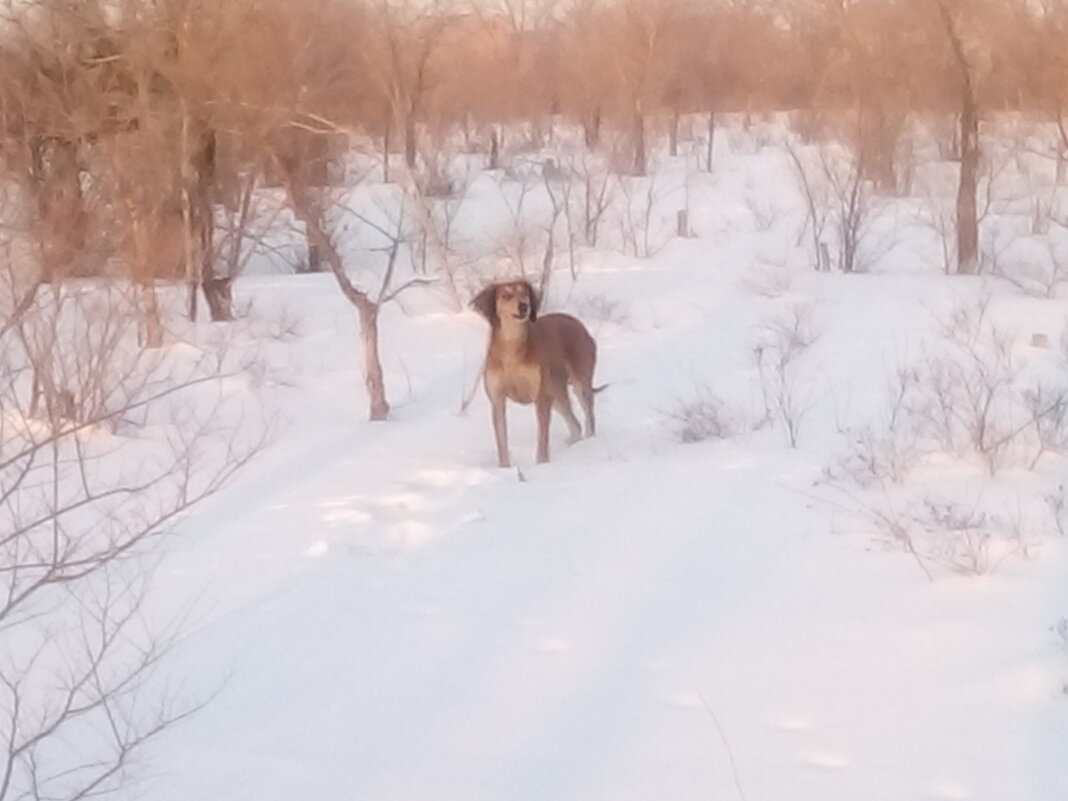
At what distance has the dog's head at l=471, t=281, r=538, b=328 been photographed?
9938 mm

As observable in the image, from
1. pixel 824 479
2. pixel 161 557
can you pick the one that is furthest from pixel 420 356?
pixel 161 557

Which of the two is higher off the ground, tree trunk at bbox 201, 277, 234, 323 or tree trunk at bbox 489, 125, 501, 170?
tree trunk at bbox 489, 125, 501, 170

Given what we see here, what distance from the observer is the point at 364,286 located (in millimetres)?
19938

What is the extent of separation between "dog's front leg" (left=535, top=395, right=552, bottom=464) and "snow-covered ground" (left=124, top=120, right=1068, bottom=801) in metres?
0.17

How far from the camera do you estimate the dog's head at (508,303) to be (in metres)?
9.94

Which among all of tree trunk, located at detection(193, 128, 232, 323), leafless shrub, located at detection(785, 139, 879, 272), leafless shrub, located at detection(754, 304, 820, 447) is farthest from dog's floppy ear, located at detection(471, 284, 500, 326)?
leafless shrub, located at detection(785, 139, 879, 272)

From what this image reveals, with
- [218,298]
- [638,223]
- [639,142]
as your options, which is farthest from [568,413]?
[639,142]

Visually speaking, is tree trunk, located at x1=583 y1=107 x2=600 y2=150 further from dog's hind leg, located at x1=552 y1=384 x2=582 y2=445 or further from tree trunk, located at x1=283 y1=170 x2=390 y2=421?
dog's hind leg, located at x1=552 y1=384 x2=582 y2=445

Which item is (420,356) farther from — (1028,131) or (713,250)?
(1028,131)

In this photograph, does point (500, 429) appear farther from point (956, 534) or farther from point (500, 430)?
point (956, 534)

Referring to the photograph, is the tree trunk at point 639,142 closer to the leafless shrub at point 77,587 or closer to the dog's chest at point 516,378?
the dog's chest at point 516,378

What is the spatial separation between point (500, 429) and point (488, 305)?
0.95m

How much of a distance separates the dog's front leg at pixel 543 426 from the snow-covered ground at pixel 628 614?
0.17 metres

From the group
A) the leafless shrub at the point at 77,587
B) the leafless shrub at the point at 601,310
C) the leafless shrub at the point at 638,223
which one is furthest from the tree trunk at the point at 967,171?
the leafless shrub at the point at 77,587
